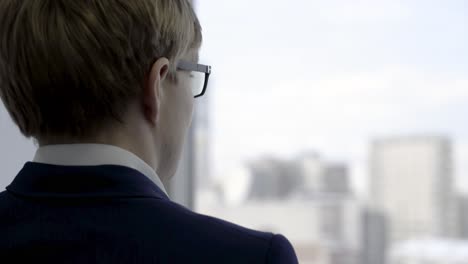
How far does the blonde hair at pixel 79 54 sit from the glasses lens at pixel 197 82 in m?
0.08

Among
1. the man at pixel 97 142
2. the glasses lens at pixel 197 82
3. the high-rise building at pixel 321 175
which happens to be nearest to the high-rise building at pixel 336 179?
the high-rise building at pixel 321 175

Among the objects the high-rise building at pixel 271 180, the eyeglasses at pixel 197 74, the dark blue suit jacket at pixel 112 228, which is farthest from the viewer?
the high-rise building at pixel 271 180

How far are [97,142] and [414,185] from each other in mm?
1122

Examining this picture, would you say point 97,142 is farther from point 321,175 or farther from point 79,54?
point 321,175

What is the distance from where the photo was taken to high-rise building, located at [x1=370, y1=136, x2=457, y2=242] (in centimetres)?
157

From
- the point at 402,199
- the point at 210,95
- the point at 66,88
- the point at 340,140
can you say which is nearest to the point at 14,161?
the point at 210,95

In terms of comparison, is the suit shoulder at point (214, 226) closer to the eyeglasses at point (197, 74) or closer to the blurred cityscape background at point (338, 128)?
the eyeglasses at point (197, 74)

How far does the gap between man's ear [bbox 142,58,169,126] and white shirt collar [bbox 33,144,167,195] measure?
5 cm

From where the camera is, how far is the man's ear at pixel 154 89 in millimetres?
644

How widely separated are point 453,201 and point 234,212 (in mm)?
561

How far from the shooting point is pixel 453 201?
1563 mm

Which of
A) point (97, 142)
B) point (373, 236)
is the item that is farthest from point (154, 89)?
point (373, 236)

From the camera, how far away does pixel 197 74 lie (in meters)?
0.75

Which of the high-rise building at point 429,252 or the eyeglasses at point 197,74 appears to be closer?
the eyeglasses at point 197,74
